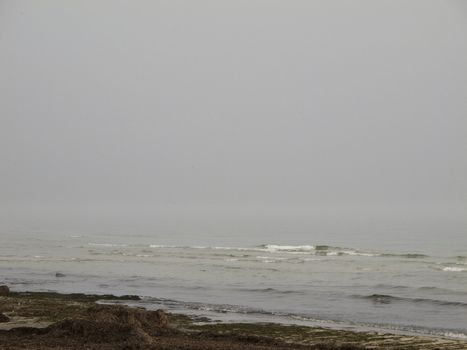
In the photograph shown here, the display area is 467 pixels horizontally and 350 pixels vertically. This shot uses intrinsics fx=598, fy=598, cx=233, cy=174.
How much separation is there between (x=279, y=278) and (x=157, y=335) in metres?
22.9

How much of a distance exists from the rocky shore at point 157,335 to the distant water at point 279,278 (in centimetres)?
292

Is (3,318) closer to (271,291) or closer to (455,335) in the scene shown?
(455,335)

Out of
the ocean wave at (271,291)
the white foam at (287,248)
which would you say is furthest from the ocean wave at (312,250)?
the ocean wave at (271,291)

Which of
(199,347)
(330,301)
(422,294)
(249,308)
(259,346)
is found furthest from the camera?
(422,294)

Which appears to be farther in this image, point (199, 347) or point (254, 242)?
point (254, 242)

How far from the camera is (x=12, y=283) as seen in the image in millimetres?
37469

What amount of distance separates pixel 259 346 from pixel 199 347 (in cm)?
223

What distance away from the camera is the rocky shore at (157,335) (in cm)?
1659

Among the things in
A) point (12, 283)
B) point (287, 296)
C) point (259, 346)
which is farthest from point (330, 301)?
point (12, 283)

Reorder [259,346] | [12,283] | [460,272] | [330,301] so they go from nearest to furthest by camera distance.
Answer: [259,346] → [330,301] → [12,283] → [460,272]

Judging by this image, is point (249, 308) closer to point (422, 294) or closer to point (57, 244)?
point (422, 294)

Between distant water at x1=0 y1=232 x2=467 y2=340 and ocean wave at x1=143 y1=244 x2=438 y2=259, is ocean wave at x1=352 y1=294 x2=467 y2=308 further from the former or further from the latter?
ocean wave at x1=143 y1=244 x2=438 y2=259

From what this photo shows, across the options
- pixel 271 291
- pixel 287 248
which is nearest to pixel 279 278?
pixel 271 291

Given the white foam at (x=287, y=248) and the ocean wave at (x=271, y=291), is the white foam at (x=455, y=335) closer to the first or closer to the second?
the ocean wave at (x=271, y=291)
